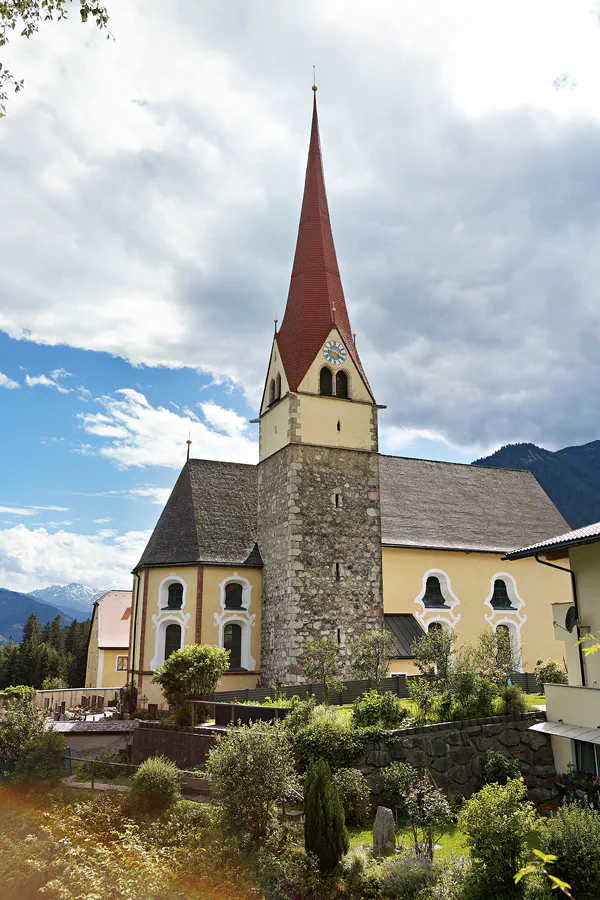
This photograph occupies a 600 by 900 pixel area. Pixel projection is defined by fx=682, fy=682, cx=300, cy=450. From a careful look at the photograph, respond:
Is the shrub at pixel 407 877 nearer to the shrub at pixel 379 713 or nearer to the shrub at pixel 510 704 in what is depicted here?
the shrub at pixel 379 713

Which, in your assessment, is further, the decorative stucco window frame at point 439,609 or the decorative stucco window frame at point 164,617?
the decorative stucco window frame at point 439,609

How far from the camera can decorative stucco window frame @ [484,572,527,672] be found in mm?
33031

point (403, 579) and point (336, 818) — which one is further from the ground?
point (403, 579)

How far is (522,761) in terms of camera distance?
1803cm

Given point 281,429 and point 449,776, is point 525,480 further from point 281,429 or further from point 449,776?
point 449,776

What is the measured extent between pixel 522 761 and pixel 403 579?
1367 centimetres

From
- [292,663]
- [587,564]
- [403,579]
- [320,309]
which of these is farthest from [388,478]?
[587,564]

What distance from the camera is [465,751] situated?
Answer: 18000mm

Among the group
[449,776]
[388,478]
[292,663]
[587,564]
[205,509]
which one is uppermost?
[388,478]

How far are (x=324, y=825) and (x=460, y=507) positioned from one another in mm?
25298

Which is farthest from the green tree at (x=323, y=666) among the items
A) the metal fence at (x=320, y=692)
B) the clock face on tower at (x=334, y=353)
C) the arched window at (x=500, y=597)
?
the clock face on tower at (x=334, y=353)

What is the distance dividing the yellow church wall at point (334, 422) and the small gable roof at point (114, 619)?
2247 cm

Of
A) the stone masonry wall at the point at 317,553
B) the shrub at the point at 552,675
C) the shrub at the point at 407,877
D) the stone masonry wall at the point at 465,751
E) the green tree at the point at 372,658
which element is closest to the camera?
the shrub at the point at 407,877

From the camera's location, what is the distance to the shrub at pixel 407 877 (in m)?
11.7
